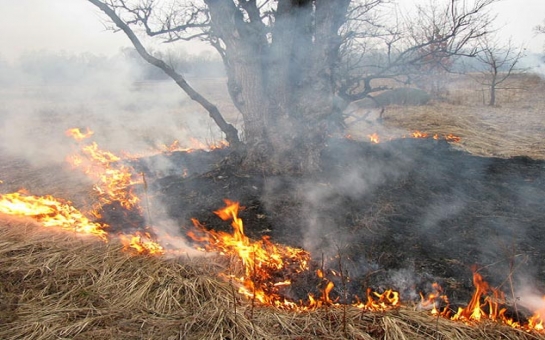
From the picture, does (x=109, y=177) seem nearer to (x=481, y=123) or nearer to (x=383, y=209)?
(x=383, y=209)

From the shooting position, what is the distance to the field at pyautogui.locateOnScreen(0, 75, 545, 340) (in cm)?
264

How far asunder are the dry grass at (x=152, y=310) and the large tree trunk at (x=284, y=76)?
2567 mm

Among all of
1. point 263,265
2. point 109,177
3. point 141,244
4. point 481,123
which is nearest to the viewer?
point 263,265

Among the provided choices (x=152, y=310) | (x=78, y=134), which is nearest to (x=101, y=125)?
(x=78, y=134)

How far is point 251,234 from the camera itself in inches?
161

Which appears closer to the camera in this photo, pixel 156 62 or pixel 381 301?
pixel 381 301

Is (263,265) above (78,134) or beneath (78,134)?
beneath

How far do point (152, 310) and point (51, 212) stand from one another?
279 cm

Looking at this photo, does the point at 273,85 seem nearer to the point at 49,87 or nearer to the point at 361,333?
the point at 361,333

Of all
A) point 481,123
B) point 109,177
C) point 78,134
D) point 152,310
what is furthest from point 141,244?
point 481,123

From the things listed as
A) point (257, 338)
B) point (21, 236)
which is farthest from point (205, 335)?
point (21, 236)

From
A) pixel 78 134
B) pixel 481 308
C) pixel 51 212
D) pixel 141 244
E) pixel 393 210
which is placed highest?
pixel 78 134

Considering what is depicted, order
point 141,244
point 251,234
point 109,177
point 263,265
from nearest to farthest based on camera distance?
point 263,265, point 141,244, point 251,234, point 109,177

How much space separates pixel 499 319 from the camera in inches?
107
